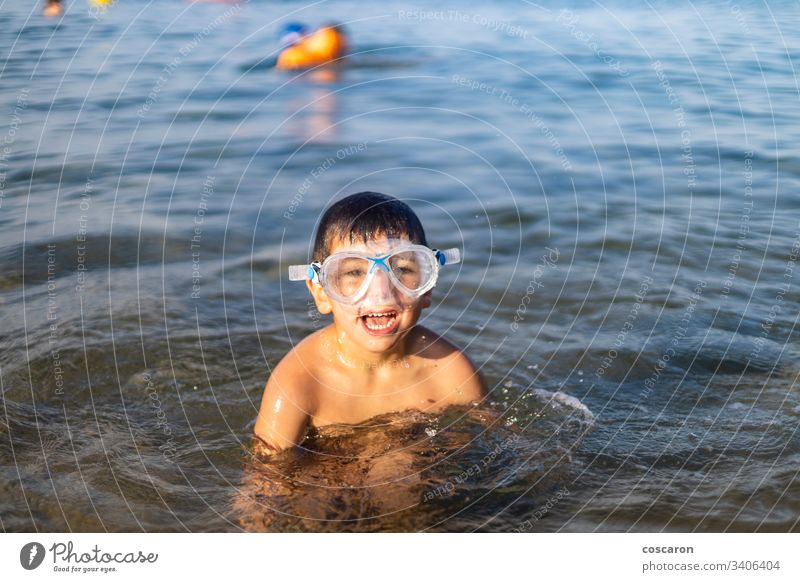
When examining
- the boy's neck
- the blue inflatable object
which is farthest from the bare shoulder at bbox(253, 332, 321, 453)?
the blue inflatable object

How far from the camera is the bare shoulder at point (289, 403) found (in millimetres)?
3607

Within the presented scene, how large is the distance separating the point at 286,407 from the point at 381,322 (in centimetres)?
49

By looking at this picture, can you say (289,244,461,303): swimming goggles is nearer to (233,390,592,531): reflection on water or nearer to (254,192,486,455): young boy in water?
(254,192,486,455): young boy in water

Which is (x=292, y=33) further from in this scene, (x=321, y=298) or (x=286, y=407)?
(x=286, y=407)

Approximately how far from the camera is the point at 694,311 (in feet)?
16.9

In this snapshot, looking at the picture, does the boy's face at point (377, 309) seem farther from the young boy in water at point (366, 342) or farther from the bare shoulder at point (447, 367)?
the bare shoulder at point (447, 367)

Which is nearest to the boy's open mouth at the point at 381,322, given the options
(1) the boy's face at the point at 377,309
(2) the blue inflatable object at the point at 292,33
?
(1) the boy's face at the point at 377,309

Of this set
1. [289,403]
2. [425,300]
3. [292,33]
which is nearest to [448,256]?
[425,300]

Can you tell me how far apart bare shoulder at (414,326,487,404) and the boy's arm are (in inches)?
19.5

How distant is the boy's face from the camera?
11.2 ft

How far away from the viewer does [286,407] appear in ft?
11.8

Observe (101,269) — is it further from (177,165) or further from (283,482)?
(283,482)
